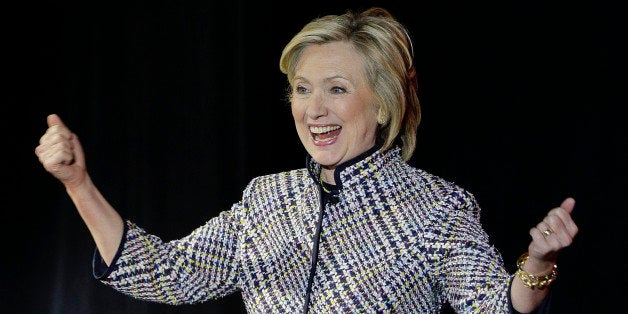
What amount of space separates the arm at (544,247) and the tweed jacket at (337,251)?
96 millimetres

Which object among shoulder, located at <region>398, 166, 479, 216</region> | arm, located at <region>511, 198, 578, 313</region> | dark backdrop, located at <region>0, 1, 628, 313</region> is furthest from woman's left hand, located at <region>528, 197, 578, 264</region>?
dark backdrop, located at <region>0, 1, 628, 313</region>

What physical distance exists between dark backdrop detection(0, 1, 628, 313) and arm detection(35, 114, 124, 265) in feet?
3.08

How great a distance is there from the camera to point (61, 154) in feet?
5.19

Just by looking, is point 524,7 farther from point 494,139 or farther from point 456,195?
point 456,195

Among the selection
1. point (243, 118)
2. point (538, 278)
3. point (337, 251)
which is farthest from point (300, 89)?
point (243, 118)

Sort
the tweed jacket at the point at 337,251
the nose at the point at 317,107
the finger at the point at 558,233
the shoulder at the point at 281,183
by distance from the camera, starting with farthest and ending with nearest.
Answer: the shoulder at the point at 281,183
the nose at the point at 317,107
the tweed jacket at the point at 337,251
the finger at the point at 558,233

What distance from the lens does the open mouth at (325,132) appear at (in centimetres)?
181

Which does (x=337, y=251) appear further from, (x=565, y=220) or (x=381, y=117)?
(x=565, y=220)

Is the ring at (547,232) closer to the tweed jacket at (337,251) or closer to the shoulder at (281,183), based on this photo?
the tweed jacket at (337,251)

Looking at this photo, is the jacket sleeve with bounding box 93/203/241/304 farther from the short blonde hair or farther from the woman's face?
the short blonde hair

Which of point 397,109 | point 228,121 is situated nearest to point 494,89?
point 397,109

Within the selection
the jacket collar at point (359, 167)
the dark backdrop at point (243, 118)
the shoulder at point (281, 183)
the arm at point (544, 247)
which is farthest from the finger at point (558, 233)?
the dark backdrop at point (243, 118)

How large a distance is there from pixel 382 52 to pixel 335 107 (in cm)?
15

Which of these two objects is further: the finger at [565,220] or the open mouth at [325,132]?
the open mouth at [325,132]
